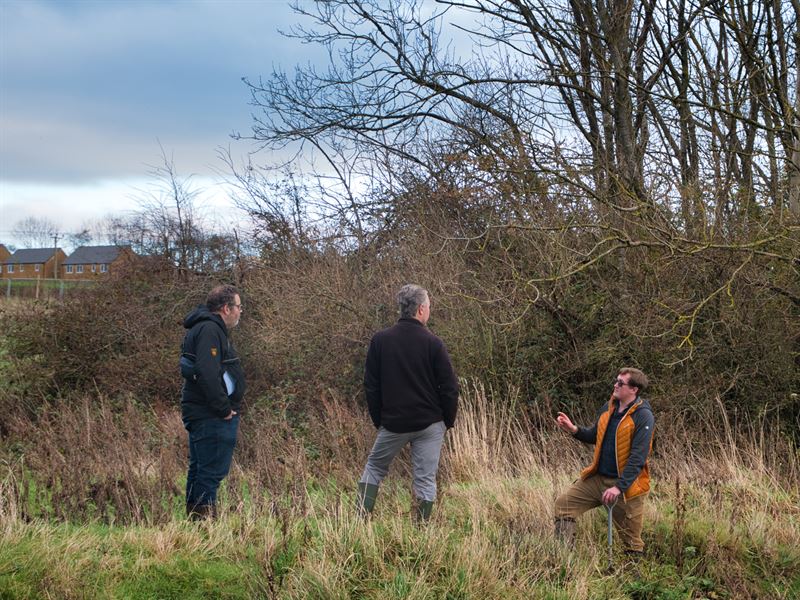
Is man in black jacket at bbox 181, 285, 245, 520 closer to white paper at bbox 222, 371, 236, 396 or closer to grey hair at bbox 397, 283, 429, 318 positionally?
white paper at bbox 222, 371, 236, 396

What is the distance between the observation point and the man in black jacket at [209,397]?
225 inches

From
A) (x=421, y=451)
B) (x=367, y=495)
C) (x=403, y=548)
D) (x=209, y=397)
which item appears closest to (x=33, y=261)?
(x=209, y=397)

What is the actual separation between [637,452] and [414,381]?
5.03 ft

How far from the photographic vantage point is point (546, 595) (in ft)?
15.3

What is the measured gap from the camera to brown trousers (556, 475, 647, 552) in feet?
17.2

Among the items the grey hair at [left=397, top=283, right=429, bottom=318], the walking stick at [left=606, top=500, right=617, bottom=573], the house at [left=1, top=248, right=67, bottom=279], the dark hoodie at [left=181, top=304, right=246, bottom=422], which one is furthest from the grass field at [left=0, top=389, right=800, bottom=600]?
the house at [left=1, top=248, right=67, bottom=279]

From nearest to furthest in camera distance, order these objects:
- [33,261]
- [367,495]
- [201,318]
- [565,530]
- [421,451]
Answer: [565,530] < [421,451] < [367,495] < [201,318] < [33,261]

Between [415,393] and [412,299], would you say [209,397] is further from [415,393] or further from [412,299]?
[412,299]

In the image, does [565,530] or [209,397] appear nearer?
[565,530]

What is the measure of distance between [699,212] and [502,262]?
288cm

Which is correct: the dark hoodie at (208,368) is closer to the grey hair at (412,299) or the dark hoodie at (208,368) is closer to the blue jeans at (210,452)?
the blue jeans at (210,452)

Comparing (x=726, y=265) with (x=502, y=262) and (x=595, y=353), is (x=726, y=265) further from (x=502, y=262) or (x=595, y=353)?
(x=502, y=262)

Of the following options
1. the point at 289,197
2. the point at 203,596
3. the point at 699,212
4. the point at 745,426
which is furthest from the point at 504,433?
the point at 289,197

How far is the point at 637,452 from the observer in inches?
199
